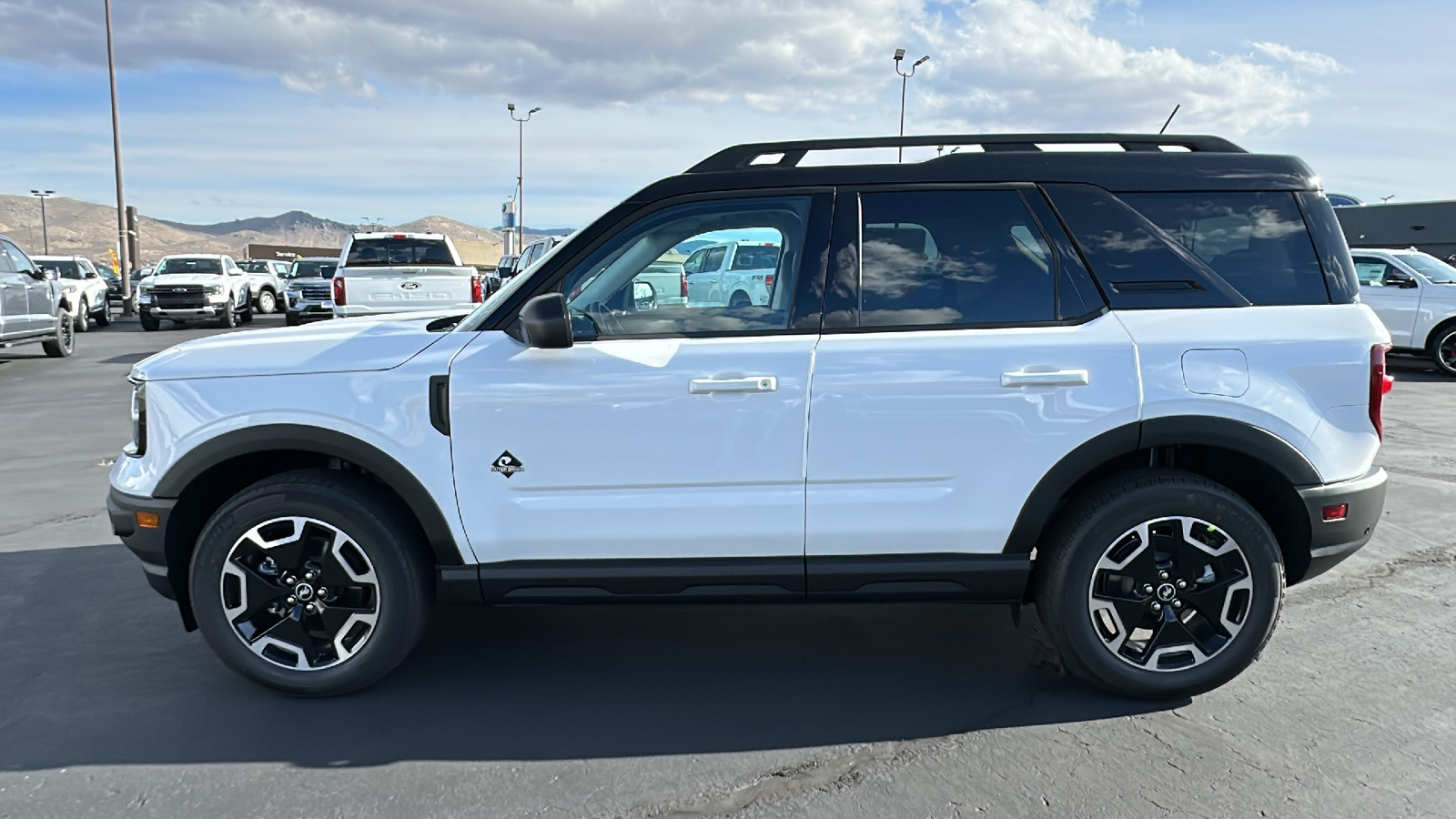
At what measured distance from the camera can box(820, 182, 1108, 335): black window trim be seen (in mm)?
3678

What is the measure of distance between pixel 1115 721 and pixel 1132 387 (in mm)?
1134

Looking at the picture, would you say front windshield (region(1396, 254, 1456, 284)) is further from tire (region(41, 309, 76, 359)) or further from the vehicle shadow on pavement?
tire (region(41, 309, 76, 359))

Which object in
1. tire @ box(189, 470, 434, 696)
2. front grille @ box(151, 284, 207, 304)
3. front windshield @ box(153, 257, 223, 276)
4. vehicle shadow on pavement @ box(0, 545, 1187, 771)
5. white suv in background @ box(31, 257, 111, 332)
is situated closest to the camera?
vehicle shadow on pavement @ box(0, 545, 1187, 771)

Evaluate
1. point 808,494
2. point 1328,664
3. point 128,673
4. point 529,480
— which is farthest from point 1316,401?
point 128,673

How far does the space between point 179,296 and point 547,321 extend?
22.4 metres

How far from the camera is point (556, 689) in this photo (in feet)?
12.7

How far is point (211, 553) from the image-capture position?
145 inches

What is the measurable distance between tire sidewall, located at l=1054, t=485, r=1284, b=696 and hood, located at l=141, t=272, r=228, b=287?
23165mm

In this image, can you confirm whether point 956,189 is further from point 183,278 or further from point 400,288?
point 183,278

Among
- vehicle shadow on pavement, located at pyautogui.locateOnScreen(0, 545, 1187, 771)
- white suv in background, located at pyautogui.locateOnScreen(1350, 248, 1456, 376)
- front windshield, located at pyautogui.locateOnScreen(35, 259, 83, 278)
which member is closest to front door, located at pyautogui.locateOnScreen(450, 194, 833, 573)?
vehicle shadow on pavement, located at pyautogui.locateOnScreen(0, 545, 1187, 771)

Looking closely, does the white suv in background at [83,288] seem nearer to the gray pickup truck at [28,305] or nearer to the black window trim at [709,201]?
the gray pickup truck at [28,305]

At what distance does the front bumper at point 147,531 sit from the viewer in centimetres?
374

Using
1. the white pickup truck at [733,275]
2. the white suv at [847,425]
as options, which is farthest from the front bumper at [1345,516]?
the white pickup truck at [733,275]

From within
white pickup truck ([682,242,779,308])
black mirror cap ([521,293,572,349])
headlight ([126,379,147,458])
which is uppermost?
white pickup truck ([682,242,779,308])
